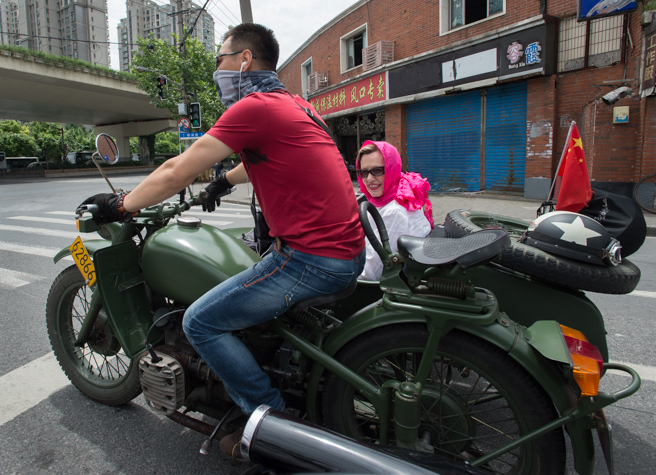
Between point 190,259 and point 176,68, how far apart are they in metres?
30.0

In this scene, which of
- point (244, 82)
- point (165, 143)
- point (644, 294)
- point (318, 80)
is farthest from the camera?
point (165, 143)

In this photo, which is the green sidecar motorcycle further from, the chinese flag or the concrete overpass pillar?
the concrete overpass pillar

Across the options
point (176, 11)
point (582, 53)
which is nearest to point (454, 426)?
point (582, 53)

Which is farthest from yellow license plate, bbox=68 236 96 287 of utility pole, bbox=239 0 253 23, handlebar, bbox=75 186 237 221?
utility pole, bbox=239 0 253 23

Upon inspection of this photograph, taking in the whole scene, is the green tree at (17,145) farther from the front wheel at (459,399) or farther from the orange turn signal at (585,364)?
the orange turn signal at (585,364)

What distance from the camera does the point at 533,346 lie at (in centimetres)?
155

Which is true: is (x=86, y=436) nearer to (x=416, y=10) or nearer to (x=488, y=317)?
(x=488, y=317)

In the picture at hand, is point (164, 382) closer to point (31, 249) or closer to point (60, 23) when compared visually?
point (31, 249)

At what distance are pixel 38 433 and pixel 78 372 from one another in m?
0.40

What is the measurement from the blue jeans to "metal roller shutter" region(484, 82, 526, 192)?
12.4 meters

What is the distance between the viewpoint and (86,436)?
238cm

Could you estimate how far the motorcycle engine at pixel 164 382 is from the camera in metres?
2.00

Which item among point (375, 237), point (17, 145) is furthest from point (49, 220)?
point (17, 145)

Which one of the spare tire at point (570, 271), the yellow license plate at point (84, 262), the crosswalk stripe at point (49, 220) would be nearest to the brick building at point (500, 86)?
the spare tire at point (570, 271)
